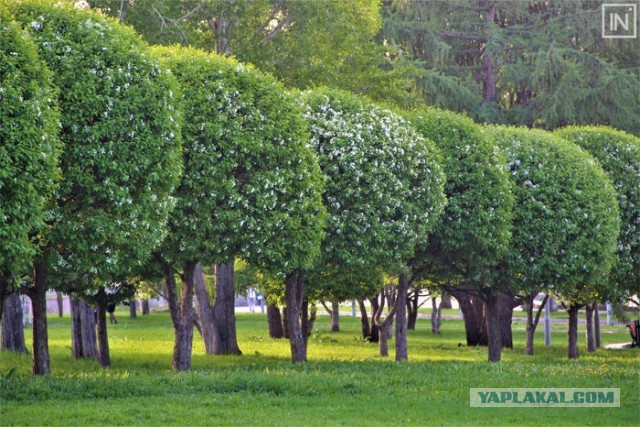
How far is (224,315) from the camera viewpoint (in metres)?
33.3

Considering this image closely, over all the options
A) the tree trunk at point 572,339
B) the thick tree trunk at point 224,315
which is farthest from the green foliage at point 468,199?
the tree trunk at point 572,339

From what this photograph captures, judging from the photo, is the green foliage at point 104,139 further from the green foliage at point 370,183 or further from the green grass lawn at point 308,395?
→ the green foliage at point 370,183

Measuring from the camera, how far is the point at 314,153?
76.9ft

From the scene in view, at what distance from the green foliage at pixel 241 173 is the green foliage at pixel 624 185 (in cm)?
1283

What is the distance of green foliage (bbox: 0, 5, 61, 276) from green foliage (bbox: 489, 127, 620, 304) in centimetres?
1483

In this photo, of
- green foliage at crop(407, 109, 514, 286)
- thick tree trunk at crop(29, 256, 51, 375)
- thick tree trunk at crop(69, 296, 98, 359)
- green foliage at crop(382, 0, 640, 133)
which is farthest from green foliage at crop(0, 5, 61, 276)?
green foliage at crop(382, 0, 640, 133)

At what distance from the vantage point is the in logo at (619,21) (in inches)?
1618

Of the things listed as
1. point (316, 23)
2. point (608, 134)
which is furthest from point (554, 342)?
point (316, 23)

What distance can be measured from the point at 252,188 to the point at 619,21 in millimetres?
26607

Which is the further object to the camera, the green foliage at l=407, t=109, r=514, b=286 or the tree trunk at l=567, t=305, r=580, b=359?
the tree trunk at l=567, t=305, r=580, b=359

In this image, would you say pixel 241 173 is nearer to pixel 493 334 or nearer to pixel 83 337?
pixel 83 337

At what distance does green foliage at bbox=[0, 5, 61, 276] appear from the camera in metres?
16.0

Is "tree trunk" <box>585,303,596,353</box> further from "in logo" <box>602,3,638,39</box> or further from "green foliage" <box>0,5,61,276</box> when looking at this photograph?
"green foliage" <box>0,5,61,276</box>

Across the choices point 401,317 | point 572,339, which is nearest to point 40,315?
point 401,317
